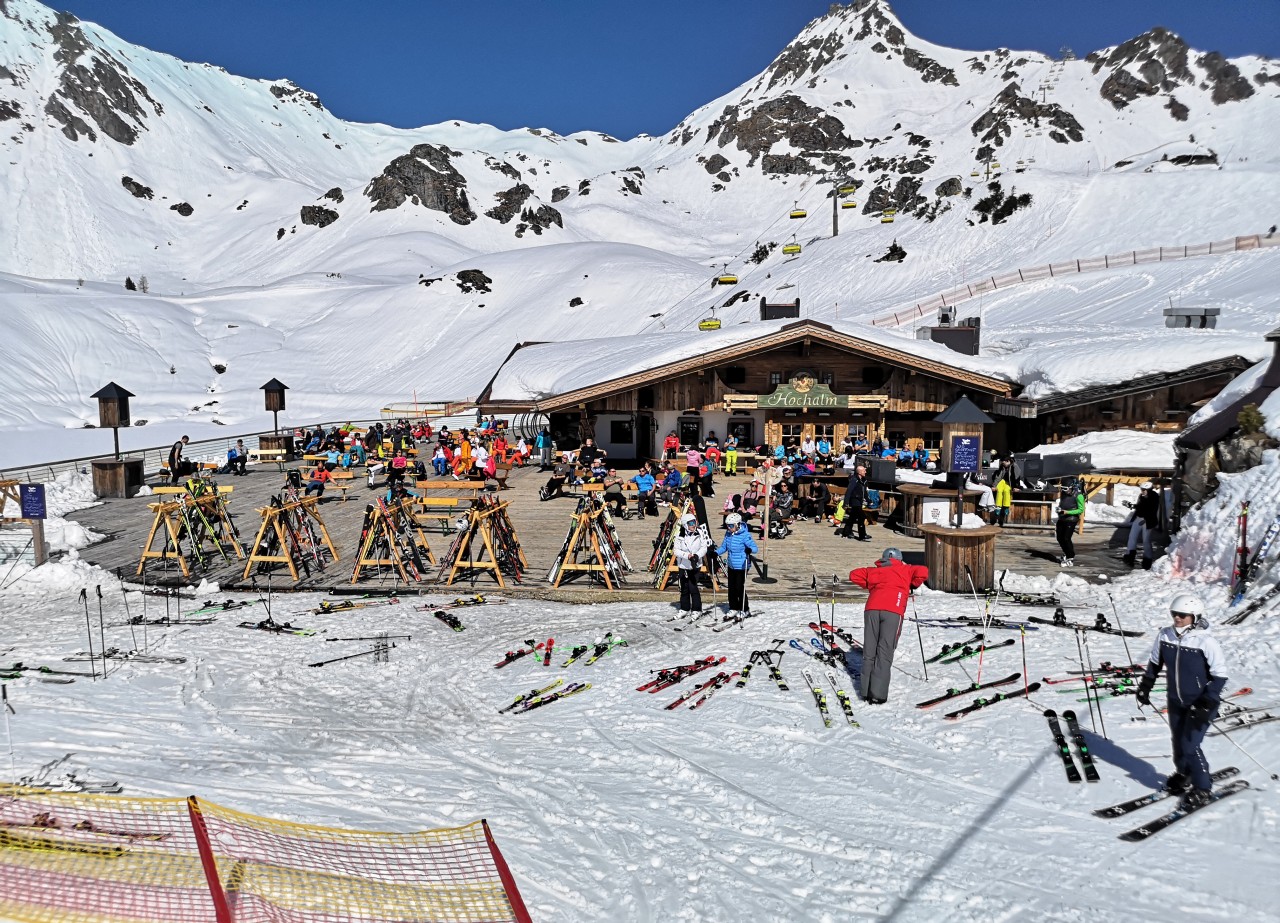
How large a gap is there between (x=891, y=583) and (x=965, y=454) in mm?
6944

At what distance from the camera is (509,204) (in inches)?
4626

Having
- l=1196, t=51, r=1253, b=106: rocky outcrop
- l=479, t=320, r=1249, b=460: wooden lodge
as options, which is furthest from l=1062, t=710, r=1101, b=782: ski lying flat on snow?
l=1196, t=51, r=1253, b=106: rocky outcrop

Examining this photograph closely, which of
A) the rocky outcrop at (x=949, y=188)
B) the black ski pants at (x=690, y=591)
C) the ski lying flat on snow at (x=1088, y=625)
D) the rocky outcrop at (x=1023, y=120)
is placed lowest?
the ski lying flat on snow at (x=1088, y=625)

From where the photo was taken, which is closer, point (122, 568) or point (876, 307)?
point (122, 568)

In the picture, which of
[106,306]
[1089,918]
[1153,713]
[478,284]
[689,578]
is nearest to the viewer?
[1089,918]

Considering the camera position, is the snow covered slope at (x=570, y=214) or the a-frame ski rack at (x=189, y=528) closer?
the a-frame ski rack at (x=189, y=528)

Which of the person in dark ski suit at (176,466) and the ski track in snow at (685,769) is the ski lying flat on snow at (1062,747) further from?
the person in dark ski suit at (176,466)

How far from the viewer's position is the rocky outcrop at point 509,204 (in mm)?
115750

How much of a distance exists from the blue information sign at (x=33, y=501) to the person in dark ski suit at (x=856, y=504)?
1367cm

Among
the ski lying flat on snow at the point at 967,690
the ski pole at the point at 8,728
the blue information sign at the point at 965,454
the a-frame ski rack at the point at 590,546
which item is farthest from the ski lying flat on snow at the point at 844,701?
the ski pole at the point at 8,728

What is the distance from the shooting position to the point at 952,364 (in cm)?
2644

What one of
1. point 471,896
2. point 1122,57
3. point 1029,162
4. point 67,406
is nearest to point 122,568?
point 471,896

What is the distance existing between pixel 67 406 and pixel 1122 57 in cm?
15423

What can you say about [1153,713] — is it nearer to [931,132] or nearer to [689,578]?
[689,578]
